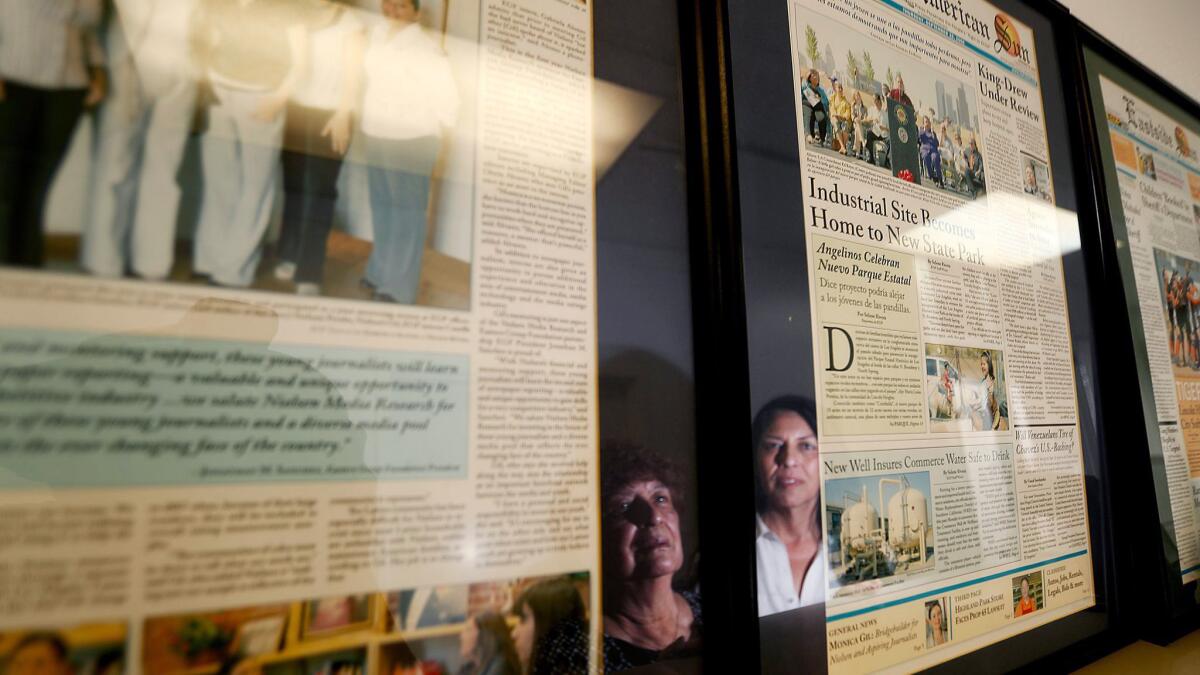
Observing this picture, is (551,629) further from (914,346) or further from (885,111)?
(885,111)

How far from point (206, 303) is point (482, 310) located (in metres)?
0.18

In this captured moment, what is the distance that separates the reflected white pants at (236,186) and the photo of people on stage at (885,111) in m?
0.52

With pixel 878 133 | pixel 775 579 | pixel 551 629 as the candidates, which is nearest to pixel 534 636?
pixel 551 629

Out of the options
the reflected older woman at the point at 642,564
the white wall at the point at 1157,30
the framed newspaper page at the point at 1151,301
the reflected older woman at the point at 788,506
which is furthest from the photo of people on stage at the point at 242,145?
the white wall at the point at 1157,30

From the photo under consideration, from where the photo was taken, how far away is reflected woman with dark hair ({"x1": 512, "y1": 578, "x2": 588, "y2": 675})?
43cm

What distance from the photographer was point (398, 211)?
43 cm

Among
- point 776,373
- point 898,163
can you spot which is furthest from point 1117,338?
point 776,373

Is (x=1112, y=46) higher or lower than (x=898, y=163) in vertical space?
higher

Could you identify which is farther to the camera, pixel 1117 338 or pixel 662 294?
pixel 1117 338

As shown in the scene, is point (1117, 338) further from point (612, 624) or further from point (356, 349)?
point (356, 349)

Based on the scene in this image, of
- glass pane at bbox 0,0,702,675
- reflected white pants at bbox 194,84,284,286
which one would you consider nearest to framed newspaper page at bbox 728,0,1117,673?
glass pane at bbox 0,0,702,675

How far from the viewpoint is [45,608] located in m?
0.31

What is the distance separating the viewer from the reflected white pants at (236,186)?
0.37 meters

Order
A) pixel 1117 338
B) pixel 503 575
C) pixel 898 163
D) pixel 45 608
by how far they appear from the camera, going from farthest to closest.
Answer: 1. pixel 1117 338
2. pixel 898 163
3. pixel 503 575
4. pixel 45 608
